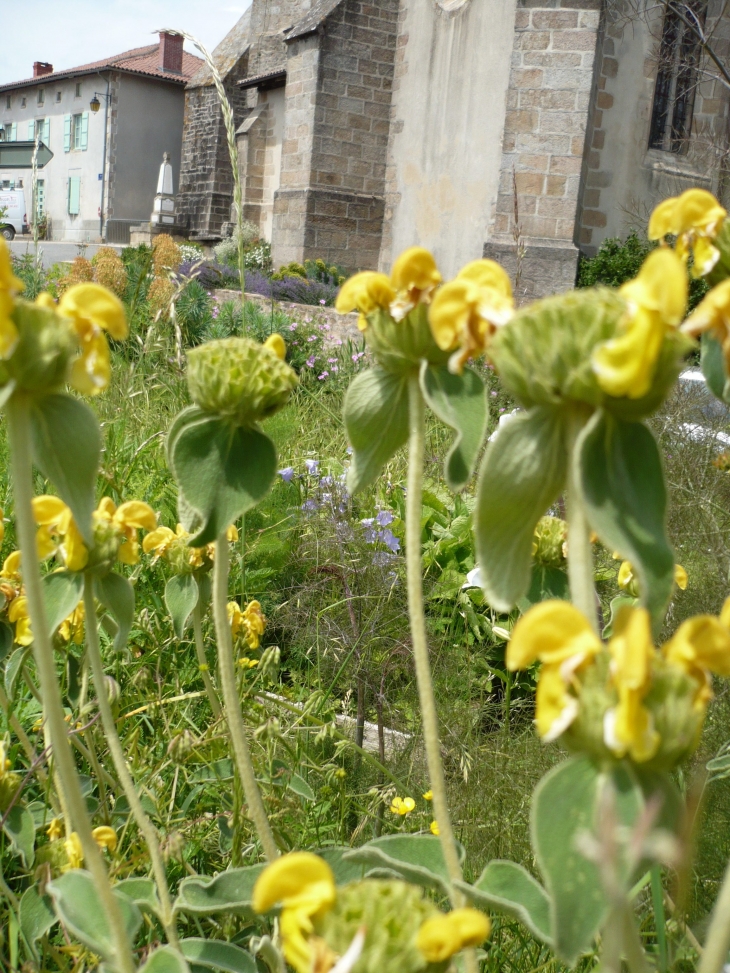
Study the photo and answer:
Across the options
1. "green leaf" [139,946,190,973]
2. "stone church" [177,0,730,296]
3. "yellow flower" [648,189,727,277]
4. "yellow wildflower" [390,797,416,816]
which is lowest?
"yellow wildflower" [390,797,416,816]

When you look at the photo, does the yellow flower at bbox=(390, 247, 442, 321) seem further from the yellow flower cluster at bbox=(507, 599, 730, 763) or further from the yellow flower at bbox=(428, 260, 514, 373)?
the yellow flower cluster at bbox=(507, 599, 730, 763)

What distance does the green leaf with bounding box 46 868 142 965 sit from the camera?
598mm

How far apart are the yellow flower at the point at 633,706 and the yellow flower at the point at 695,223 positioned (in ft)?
1.36

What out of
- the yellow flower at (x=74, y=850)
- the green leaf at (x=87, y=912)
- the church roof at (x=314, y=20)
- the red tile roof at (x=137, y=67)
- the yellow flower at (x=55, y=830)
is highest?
the red tile roof at (x=137, y=67)

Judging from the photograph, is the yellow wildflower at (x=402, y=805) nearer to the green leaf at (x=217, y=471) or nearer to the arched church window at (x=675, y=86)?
the green leaf at (x=217, y=471)

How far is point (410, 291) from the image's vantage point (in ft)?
2.28

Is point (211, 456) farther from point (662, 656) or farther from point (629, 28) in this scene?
point (629, 28)

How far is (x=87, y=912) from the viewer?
0.64 m

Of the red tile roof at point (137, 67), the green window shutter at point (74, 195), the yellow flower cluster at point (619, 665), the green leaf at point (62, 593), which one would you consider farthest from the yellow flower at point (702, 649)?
the green window shutter at point (74, 195)

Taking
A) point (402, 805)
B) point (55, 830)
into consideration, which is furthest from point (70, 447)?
point (402, 805)

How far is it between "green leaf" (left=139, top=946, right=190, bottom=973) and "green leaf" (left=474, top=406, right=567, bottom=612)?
0.33 m

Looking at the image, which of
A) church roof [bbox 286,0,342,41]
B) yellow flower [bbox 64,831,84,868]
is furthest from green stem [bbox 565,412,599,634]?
church roof [bbox 286,0,342,41]

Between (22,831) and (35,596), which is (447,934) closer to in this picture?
(35,596)

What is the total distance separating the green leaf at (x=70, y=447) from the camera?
58 centimetres
